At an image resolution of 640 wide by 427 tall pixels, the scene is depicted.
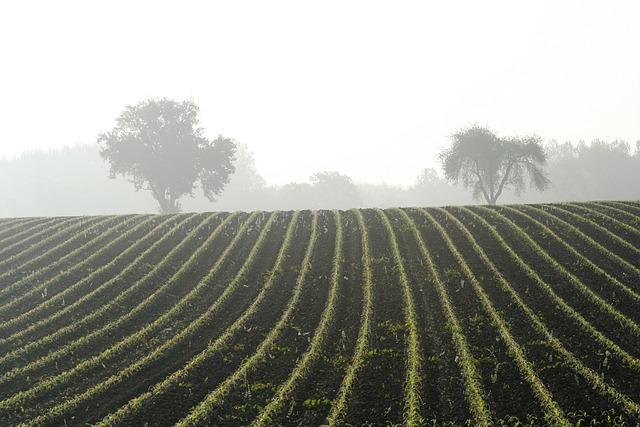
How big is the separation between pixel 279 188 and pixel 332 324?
65.5m

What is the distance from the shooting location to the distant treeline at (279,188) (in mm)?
72438

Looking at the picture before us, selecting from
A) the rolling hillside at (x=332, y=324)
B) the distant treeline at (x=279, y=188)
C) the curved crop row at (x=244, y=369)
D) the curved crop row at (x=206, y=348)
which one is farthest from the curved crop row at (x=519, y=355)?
the distant treeline at (x=279, y=188)

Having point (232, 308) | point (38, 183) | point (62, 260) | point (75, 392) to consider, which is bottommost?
point (75, 392)

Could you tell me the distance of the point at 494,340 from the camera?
42.1 feet

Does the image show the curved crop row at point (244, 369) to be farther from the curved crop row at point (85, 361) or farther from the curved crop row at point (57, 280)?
the curved crop row at point (57, 280)

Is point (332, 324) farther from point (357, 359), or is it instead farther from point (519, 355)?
point (519, 355)

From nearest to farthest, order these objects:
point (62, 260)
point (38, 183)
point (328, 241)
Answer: point (62, 260) < point (328, 241) < point (38, 183)

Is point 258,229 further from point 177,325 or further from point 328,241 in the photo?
point 177,325

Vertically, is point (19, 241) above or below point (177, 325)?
above

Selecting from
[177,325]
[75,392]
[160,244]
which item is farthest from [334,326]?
[160,244]

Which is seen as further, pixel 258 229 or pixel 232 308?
pixel 258 229

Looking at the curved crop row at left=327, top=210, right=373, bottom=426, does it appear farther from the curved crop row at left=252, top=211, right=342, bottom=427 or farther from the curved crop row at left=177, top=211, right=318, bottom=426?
the curved crop row at left=177, top=211, right=318, bottom=426

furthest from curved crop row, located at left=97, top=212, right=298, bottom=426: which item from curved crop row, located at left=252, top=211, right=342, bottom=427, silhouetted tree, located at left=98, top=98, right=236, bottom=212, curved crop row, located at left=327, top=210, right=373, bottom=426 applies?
silhouetted tree, located at left=98, top=98, right=236, bottom=212

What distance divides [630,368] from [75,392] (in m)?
13.2
